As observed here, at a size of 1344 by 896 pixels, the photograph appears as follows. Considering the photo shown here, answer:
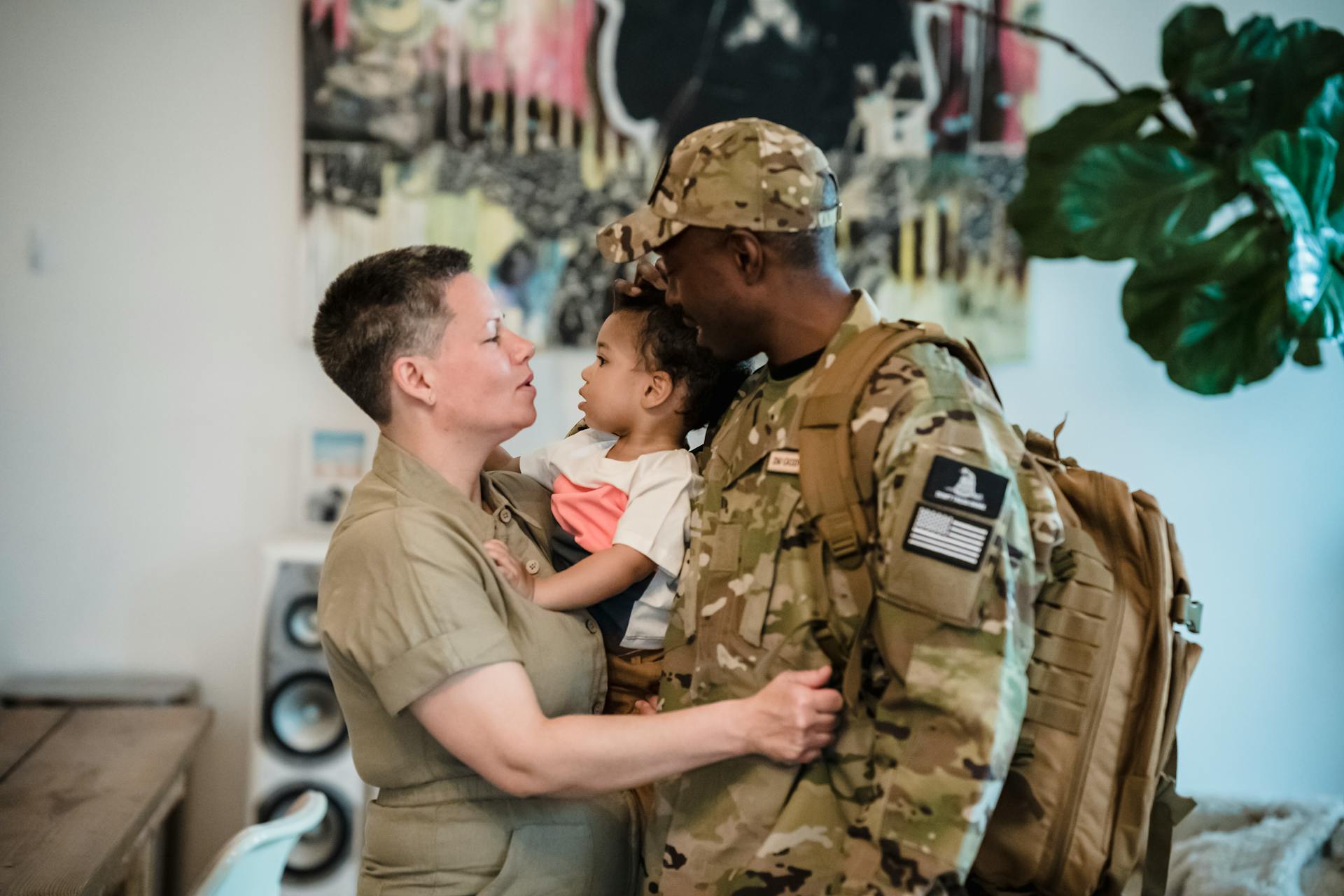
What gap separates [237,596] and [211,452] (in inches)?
16.6

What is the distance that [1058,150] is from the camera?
160cm

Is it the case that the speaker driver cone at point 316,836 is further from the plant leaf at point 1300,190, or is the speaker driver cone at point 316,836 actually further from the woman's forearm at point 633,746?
the plant leaf at point 1300,190

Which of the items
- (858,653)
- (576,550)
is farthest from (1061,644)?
(576,550)

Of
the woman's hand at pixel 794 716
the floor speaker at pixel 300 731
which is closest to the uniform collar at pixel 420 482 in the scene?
the woman's hand at pixel 794 716

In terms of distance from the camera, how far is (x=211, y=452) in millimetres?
3365

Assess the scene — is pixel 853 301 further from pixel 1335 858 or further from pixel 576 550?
pixel 1335 858

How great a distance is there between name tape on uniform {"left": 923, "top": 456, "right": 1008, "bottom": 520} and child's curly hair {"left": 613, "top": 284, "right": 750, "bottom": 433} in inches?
20.7

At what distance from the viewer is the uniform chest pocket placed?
1.39 meters

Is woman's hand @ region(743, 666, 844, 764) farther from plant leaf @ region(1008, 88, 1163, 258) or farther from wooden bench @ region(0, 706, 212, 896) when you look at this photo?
wooden bench @ region(0, 706, 212, 896)

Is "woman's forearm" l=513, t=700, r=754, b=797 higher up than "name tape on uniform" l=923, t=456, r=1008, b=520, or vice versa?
"name tape on uniform" l=923, t=456, r=1008, b=520

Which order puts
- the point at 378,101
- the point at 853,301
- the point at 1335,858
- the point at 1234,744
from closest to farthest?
1. the point at 853,301
2. the point at 1335,858
3. the point at 378,101
4. the point at 1234,744

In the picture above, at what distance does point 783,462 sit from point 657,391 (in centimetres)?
35

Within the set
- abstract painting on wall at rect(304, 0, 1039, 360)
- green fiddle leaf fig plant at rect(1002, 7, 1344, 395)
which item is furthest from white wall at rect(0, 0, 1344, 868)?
green fiddle leaf fig plant at rect(1002, 7, 1344, 395)

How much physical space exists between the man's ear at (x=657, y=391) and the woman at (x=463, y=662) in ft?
0.55
